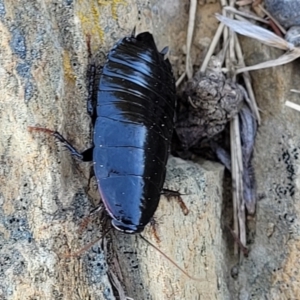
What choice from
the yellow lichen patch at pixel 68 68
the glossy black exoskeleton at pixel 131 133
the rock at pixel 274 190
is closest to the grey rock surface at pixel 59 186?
the yellow lichen patch at pixel 68 68

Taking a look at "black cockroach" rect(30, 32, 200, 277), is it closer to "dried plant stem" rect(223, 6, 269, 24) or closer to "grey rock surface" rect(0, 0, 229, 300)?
"grey rock surface" rect(0, 0, 229, 300)

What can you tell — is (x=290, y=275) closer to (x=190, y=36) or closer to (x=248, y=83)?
(x=248, y=83)

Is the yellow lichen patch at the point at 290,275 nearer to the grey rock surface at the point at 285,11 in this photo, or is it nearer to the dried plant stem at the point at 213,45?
the dried plant stem at the point at 213,45

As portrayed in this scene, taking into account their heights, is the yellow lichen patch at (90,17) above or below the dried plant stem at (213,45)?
above

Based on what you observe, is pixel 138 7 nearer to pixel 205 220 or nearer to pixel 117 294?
pixel 205 220

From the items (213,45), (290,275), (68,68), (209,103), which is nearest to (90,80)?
(68,68)

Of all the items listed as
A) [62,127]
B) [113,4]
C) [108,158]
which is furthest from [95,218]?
[113,4]
